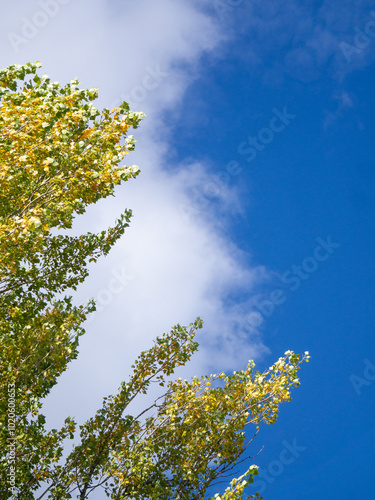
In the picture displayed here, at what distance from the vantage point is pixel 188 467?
28.9 ft

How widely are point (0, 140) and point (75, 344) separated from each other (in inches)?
139

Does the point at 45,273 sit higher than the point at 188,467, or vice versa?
the point at 45,273

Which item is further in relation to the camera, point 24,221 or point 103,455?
point 103,455

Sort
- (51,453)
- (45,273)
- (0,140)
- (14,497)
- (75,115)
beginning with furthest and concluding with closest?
(45,273) → (51,453) → (14,497) → (75,115) → (0,140)

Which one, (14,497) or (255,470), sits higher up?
(14,497)

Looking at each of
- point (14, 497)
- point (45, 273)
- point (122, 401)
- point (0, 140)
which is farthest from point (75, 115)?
point (14, 497)

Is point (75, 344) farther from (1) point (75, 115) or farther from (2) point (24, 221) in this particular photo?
(1) point (75, 115)

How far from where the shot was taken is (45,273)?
9.97 metres

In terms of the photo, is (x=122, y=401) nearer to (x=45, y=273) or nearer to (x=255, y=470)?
(x=45, y=273)

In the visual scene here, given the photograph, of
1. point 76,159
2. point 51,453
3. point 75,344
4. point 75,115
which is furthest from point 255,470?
point 75,115

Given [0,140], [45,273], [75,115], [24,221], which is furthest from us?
[45,273]

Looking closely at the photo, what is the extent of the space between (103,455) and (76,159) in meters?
5.50

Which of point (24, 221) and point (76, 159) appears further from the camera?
point (76, 159)

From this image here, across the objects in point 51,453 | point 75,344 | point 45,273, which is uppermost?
point 45,273
